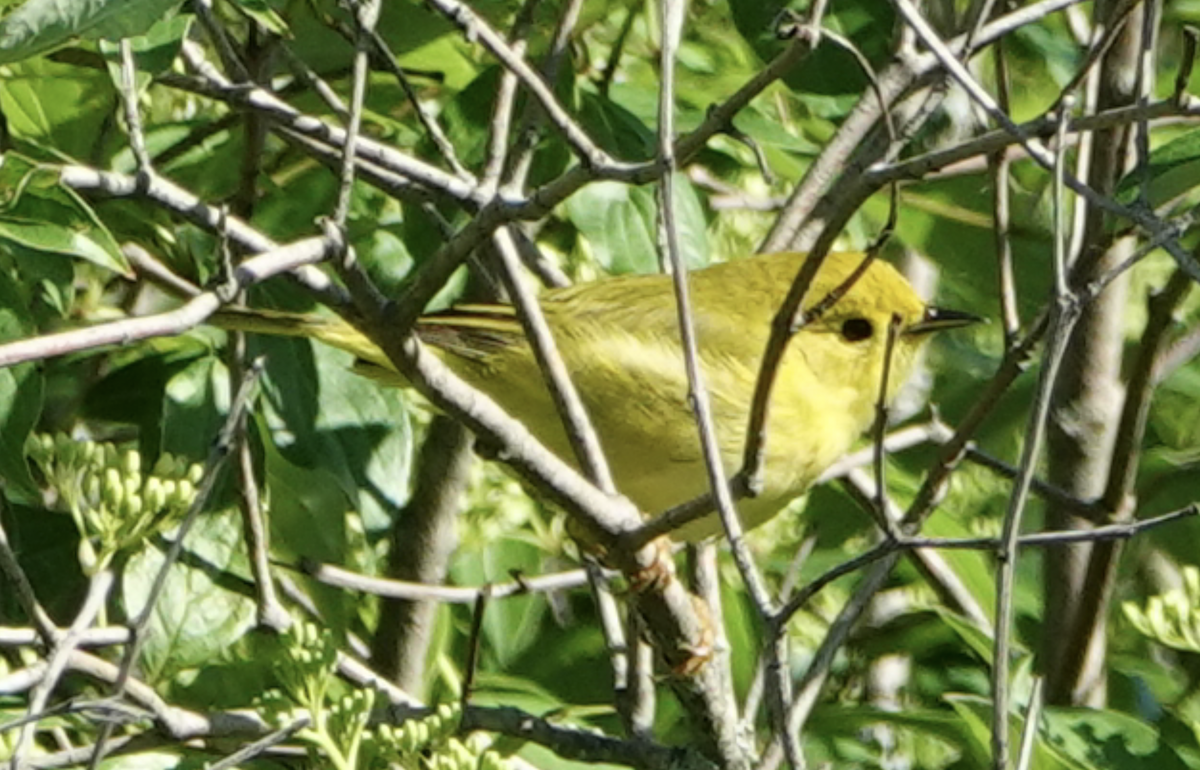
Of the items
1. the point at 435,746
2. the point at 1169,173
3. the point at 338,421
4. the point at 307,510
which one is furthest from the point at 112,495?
the point at 1169,173

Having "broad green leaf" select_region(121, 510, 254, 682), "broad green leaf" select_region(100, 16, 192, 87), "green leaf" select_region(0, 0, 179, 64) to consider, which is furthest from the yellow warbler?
"green leaf" select_region(0, 0, 179, 64)

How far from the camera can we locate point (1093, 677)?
4.36m

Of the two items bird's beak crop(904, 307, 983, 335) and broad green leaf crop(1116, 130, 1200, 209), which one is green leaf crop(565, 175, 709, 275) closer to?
bird's beak crop(904, 307, 983, 335)

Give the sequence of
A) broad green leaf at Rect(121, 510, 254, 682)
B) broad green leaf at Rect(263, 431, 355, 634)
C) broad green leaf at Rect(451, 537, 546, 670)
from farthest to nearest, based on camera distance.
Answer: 1. broad green leaf at Rect(451, 537, 546, 670)
2. broad green leaf at Rect(263, 431, 355, 634)
3. broad green leaf at Rect(121, 510, 254, 682)

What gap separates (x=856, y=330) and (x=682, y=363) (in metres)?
0.60

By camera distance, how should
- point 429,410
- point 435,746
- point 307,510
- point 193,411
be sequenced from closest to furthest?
point 435,746 < point 193,411 < point 307,510 < point 429,410

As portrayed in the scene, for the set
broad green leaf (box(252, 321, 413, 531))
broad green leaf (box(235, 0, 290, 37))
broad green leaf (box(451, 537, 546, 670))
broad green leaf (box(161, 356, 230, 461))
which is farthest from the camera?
broad green leaf (box(451, 537, 546, 670))

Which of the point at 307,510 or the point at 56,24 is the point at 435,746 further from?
the point at 307,510

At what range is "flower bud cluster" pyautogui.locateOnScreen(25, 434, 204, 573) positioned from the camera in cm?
266

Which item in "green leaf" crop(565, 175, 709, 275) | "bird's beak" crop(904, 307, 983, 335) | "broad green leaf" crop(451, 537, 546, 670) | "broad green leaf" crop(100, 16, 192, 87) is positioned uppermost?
"broad green leaf" crop(100, 16, 192, 87)

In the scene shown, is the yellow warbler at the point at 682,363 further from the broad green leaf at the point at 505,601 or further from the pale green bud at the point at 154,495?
the pale green bud at the point at 154,495

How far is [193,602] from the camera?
338 cm

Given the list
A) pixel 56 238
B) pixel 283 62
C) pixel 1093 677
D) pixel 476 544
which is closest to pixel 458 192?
pixel 56 238

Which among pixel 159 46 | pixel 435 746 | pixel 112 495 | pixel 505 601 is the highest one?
pixel 159 46
